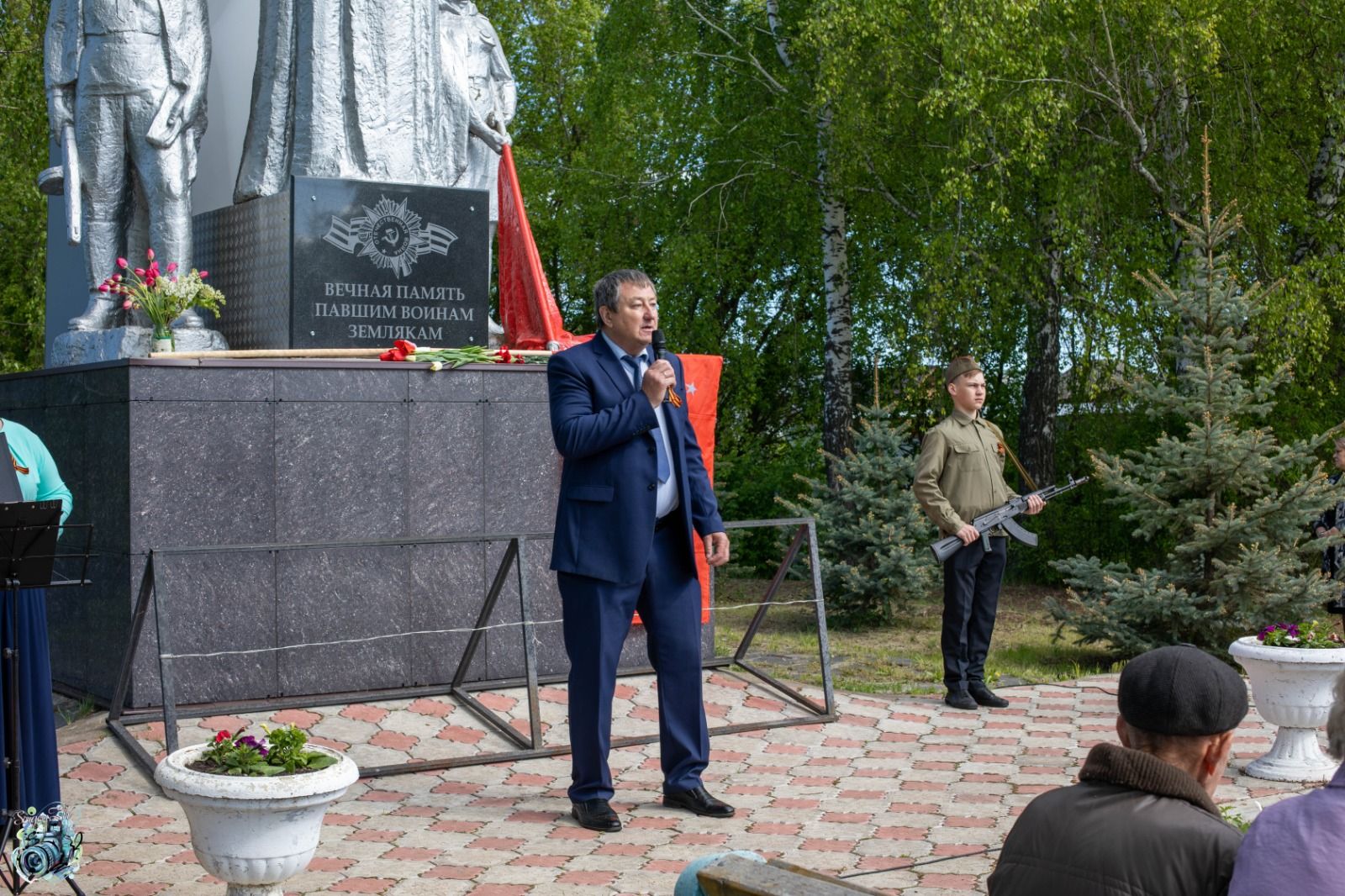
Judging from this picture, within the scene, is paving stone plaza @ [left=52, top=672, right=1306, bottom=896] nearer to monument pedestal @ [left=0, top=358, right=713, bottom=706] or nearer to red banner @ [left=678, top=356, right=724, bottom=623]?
monument pedestal @ [left=0, top=358, right=713, bottom=706]

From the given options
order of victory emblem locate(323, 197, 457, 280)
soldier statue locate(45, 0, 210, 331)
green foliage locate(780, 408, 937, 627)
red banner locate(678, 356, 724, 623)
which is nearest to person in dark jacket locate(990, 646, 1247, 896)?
red banner locate(678, 356, 724, 623)

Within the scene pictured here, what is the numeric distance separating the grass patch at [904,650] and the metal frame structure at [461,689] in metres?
0.61

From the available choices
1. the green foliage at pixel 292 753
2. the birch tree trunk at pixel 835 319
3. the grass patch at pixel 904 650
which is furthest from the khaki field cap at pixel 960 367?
the birch tree trunk at pixel 835 319

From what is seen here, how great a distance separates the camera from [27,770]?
5.04 meters

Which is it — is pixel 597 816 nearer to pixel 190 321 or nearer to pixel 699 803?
pixel 699 803

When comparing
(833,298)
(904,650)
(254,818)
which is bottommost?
(904,650)

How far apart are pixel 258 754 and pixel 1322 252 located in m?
13.1

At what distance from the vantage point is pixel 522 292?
9070 mm

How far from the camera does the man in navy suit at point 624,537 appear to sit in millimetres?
5602

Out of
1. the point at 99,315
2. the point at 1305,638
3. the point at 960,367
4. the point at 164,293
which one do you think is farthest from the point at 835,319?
the point at 1305,638

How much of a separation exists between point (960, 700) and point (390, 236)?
4028 millimetres

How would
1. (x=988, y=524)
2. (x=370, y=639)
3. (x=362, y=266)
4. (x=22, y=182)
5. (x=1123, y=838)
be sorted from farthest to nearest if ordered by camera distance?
(x=22, y=182) → (x=362, y=266) → (x=988, y=524) → (x=370, y=639) → (x=1123, y=838)

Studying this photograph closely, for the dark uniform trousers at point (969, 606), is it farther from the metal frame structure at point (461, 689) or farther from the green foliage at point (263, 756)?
the green foliage at point (263, 756)

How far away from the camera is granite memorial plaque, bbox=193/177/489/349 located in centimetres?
846
